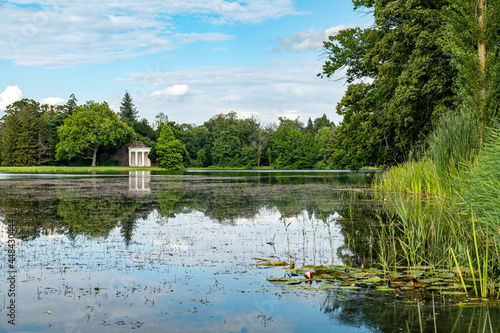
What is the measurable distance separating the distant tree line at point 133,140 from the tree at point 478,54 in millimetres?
64508

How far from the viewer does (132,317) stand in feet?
15.8

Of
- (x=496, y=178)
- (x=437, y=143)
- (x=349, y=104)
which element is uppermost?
(x=349, y=104)

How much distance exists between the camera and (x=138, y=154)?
87.7 metres

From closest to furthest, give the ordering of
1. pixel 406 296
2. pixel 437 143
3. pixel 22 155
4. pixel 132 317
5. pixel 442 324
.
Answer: pixel 442 324
pixel 132 317
pixel 406 296
pixel 437 143
pixel 22 155

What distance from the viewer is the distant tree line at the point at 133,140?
2975 inches

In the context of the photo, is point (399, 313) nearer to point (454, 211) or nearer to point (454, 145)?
point (454, 211)

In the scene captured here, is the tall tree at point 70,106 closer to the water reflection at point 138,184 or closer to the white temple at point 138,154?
the white temple at point 138,154

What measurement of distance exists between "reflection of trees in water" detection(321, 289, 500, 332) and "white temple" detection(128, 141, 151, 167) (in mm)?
84143

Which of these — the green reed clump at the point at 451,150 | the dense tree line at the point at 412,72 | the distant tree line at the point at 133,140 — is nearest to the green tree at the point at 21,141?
the distant tree line at the point at 133,140

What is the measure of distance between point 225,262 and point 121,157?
3293 inches

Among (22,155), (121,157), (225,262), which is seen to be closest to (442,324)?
(225,262)

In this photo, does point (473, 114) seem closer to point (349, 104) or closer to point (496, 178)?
point (496, 178)

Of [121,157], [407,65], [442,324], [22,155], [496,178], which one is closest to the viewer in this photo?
[442,324]

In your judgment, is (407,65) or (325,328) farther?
(407,65)
